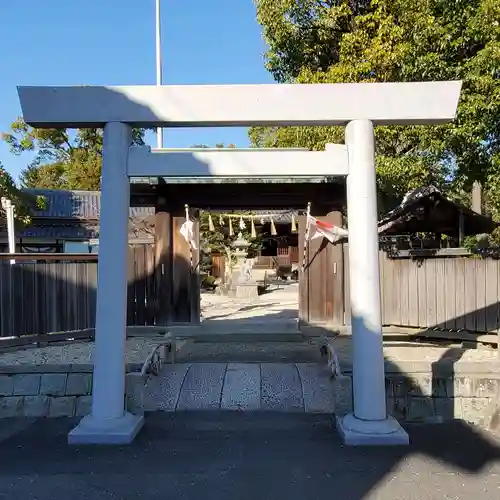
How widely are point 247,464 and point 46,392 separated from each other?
276 cm

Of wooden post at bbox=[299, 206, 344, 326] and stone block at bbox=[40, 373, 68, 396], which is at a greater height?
wooden post at bbox=[299, 206, 344, 326]

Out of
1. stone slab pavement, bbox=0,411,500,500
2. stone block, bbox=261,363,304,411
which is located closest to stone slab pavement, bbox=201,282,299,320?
stone block, bbox=261,363,304,411

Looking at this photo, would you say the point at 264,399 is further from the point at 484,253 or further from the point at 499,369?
the point at 484,253

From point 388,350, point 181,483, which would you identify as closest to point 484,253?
point 388,350

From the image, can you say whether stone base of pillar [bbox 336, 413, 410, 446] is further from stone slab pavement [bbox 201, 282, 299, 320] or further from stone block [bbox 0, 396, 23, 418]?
stone slab pavement [bbox 201, 282, 299, 320]

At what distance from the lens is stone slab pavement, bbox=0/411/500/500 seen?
3918 millimetres

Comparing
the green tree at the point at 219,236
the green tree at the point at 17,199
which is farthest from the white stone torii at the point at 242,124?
the green tree at the point at 219,236

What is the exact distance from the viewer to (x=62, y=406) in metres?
5.88

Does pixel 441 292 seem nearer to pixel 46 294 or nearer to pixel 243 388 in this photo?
pixel 243 388

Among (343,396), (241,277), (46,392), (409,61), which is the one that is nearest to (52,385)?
(46,392)

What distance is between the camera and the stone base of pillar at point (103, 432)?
15.9 ft

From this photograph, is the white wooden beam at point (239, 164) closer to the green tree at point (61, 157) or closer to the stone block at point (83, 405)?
the stone block at point (83, 405)

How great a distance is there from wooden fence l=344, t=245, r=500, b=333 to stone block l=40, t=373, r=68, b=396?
5.37 meters

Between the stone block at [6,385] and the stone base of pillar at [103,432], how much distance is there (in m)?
1.37
